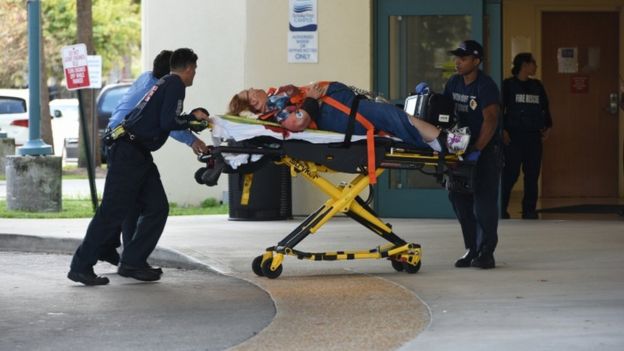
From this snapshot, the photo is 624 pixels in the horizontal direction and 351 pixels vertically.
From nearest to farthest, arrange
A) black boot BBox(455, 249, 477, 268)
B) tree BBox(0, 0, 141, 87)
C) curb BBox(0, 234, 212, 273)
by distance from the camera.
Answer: black boot BBox(455, 249, 477, 268) < curb BBox(0, 234, 212, 273) < tree BBox(0, 0, 141, 87)

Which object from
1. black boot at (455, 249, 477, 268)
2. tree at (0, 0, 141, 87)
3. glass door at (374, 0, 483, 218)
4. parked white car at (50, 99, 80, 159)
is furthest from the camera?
tree at (0, 0, 141, 87)

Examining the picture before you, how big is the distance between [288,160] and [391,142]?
80 cm

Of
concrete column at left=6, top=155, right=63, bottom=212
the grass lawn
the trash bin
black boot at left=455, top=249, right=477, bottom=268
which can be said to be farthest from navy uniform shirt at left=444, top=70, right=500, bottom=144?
concrete column at left=6, top=155, right=63, bottom=212

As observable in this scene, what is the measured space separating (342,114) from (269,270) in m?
1.39

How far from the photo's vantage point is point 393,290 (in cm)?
1060

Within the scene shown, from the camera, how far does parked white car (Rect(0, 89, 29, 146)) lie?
34000mm

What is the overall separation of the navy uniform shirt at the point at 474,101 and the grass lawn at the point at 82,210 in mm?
7115

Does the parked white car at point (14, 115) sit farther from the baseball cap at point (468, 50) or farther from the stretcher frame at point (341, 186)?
the baseball cap at point (468, 50)

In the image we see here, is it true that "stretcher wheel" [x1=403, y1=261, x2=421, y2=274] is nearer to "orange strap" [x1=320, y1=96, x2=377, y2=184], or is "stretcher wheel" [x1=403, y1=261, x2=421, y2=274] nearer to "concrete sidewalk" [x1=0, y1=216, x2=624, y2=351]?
"concrete sidewalk" [x1=0, y1=216, x2=624, y2=351]

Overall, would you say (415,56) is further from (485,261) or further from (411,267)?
(411,267)

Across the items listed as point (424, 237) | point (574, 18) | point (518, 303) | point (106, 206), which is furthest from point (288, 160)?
point (574, 18)

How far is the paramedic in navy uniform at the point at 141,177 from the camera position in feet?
36.2

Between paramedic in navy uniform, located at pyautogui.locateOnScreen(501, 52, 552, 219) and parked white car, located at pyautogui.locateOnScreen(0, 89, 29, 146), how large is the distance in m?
19.0

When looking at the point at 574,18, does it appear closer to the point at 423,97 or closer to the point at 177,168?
the point at 177,168
